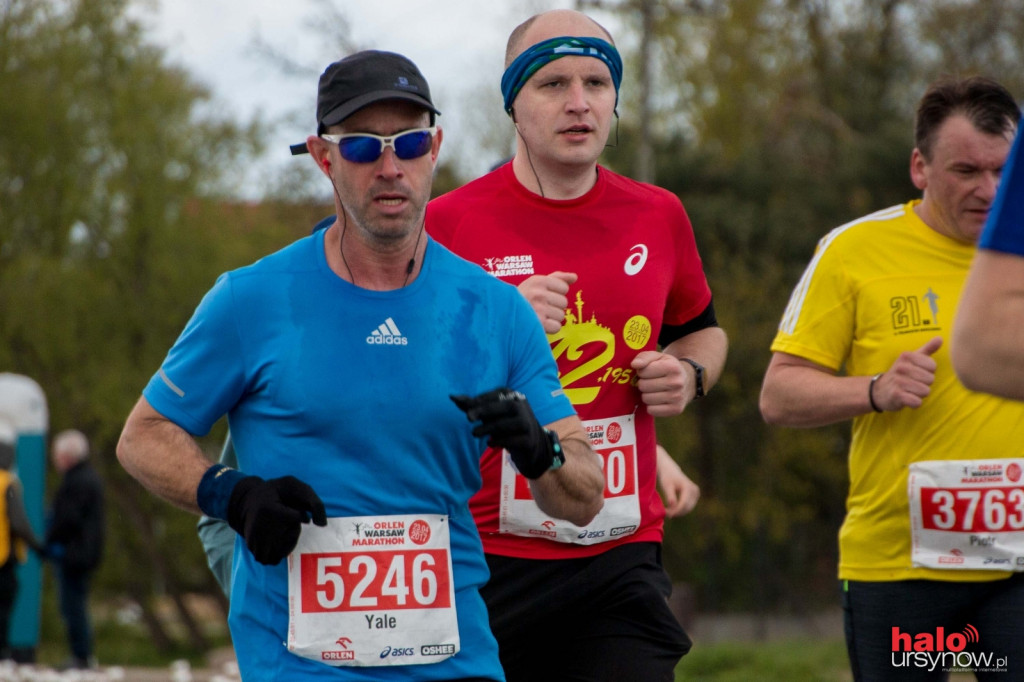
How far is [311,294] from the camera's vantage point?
10.4 feet

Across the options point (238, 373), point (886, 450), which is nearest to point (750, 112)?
point (886, 450)

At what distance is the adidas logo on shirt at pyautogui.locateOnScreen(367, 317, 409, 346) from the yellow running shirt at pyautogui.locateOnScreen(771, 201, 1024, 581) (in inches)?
73.4

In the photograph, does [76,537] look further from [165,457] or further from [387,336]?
[387,336]

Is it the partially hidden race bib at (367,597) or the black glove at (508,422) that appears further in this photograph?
the partially hidden race bib at (367,597)

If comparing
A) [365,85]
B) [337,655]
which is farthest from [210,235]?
[337,655]

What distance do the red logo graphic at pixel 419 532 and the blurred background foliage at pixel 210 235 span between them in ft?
49.5

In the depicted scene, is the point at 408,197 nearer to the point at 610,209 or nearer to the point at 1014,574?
the point at 610,209

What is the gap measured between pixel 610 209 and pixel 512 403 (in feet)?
4.73

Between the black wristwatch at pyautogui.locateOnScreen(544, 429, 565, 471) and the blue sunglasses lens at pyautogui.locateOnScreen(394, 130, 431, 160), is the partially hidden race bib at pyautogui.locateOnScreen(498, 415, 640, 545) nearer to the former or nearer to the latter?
the black wristwatch at pyautogui.locateOnScreen(544, 429, 565, 471)

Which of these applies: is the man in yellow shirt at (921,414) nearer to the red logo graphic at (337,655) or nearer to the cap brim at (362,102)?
the cap brim at (362,102)

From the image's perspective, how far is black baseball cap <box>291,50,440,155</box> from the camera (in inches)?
125

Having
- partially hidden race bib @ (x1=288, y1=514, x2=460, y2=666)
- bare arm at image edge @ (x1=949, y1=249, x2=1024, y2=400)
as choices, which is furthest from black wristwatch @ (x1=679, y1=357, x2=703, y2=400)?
bare arm at image edge @ (x1=949, y1=249, x2=1024, y2=400)

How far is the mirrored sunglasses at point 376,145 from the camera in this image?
126 inches

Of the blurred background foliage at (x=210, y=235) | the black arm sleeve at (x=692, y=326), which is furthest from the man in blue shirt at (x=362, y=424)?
the blurred background foliage at (x=210, y=235)
